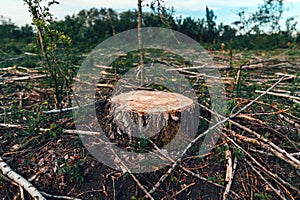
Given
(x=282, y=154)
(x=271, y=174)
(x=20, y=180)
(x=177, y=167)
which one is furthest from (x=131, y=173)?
(x=282, y=154)

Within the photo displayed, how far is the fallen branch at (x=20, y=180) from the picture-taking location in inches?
99.7

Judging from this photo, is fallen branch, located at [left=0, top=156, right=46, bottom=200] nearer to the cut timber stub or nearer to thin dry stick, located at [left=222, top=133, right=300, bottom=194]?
the cut timber stub

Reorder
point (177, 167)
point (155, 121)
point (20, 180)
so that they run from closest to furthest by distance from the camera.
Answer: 1. point (20, 180)
2. point (177, 167)
3. point (155, 121)

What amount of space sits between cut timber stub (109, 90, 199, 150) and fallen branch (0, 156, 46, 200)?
3.23 feet

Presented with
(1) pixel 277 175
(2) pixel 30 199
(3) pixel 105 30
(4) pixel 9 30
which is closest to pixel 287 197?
(1) pixel 277 175

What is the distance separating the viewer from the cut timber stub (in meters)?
3.02

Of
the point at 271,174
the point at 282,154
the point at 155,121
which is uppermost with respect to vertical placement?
the point at 155,121

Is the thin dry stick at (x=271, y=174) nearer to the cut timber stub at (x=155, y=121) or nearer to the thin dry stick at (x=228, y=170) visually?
the thin dry stick at (x=228, y=170)

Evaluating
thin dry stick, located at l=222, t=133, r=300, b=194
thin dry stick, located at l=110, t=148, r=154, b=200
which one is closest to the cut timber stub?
thin dry stick, located at l=110, t=148, r=154, b=200

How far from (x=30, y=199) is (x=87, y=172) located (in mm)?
577

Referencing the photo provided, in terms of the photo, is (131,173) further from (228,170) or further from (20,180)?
(20,180)

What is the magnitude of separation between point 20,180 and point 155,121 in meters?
1.48

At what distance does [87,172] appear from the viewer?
2.84 meters

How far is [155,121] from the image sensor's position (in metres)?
3.01
